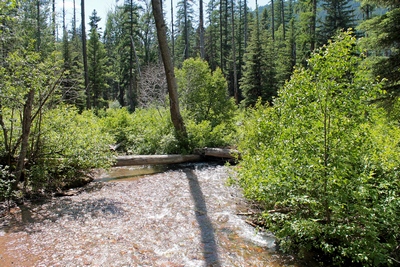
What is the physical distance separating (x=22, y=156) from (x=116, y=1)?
113ft

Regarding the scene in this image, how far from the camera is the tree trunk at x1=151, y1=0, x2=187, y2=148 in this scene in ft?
33.5

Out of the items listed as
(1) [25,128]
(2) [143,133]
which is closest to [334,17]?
(2) [143,133]

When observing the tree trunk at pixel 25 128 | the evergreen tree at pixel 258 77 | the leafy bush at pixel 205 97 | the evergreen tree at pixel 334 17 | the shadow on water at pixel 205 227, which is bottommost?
the shadow on water at pixel 205 227

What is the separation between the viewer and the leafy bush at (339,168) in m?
3.18

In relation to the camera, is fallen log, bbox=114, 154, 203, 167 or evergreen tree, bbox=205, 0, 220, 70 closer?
fallen log, bbox=114, 154, 203, 167

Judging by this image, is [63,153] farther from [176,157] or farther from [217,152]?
[217,152]

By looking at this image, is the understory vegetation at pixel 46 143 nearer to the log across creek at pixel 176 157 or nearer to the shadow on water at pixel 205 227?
the log across creek at pixel 176 157

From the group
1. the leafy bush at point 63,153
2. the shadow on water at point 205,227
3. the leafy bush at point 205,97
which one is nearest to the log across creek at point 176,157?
the leafy bush at point 63,153

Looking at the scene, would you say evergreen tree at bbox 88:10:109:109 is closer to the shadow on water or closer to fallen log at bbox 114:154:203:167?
fallen log at bbox 114:154:203:167

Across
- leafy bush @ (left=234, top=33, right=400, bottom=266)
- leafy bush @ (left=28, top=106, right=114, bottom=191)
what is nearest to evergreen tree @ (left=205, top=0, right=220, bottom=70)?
leafy bush @ (left=28, top=106, right=114, bottom=191)

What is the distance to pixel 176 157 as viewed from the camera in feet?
33.6

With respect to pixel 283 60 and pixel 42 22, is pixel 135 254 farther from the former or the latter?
pixel 42 22

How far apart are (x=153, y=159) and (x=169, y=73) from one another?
129 inches

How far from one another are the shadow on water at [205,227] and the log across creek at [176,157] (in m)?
2.27
